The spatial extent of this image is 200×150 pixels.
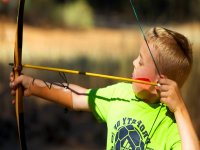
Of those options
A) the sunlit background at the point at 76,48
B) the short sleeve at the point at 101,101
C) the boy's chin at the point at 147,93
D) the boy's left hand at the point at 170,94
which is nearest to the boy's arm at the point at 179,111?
the boy's left hand at the point at 170,94

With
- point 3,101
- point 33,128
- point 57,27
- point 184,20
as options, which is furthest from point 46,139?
point 57,27

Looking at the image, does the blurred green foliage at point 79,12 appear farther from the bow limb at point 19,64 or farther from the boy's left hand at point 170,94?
the boy's left hand at point 170,94

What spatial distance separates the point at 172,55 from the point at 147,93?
144 mm

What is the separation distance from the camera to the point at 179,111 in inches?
80.6

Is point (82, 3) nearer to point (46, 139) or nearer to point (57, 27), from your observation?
point (57, 27)

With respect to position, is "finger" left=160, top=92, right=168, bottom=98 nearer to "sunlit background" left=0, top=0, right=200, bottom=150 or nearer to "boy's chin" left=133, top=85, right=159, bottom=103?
"boy's chin" left=133, top=85, right=159, bottom=103

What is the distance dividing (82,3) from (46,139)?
20.4ft

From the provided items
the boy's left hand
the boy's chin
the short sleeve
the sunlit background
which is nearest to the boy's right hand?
the short sleeve

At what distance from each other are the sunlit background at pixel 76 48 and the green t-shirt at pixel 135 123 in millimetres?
2781

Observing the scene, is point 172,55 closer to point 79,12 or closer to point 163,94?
point 163,94

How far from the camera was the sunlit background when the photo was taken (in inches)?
223

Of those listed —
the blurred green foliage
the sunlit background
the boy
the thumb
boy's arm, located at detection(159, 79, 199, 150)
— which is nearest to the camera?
boy's arm, located at detection(159, 79, 199, 150)

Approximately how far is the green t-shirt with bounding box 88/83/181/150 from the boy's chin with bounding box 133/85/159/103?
17mm

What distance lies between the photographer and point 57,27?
11.4 meters
